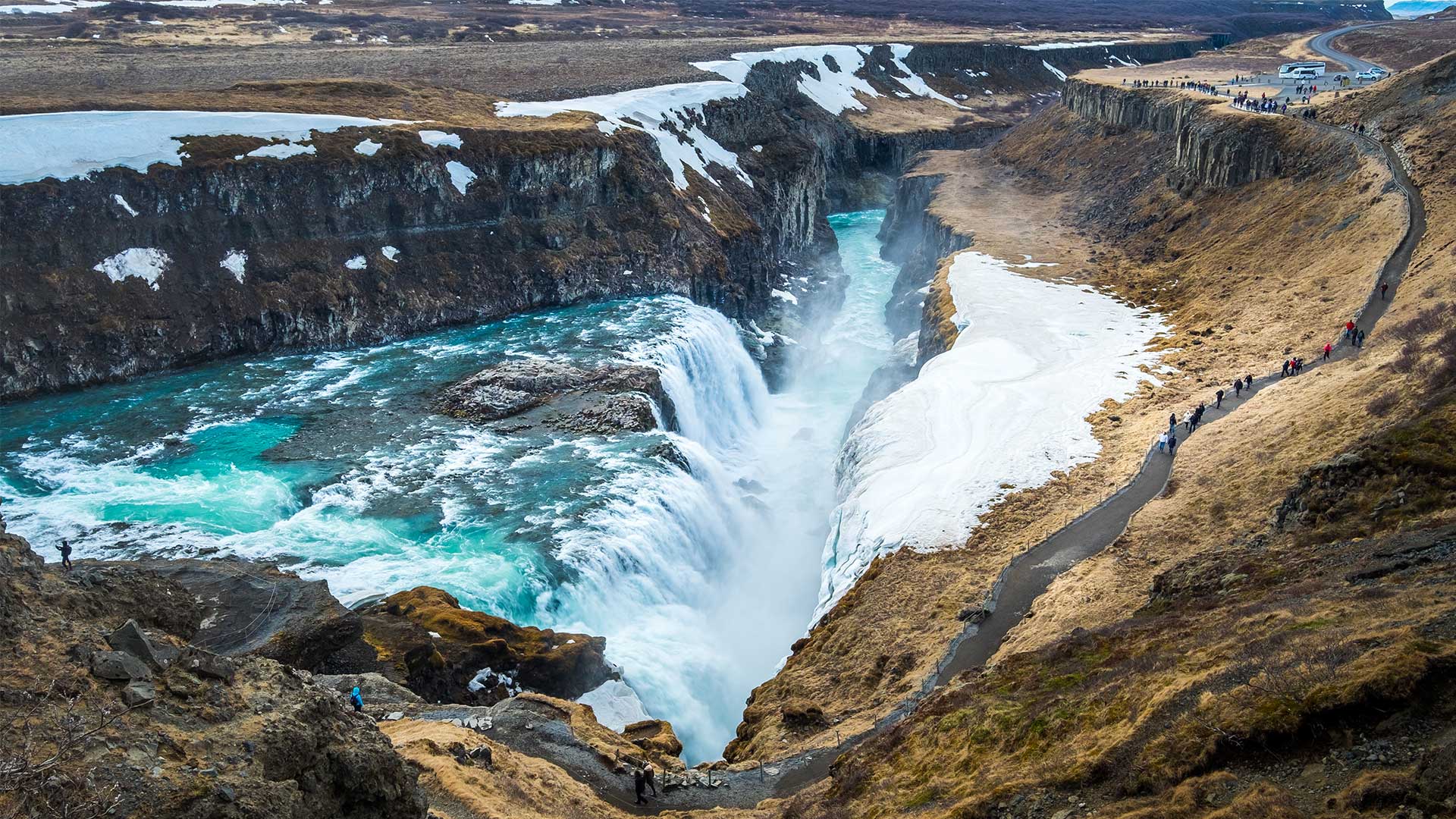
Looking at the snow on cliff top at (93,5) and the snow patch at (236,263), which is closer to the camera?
the snow patch at (236,263)

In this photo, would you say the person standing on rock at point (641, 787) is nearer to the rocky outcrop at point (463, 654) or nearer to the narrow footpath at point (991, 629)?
the narrow footpath at point (991, 629)

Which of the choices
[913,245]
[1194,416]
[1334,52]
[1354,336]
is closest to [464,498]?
[1194,416]

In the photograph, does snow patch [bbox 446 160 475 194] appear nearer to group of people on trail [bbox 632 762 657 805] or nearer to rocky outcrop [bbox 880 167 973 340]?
rocky outcrop [bbox 880 167 973 340]

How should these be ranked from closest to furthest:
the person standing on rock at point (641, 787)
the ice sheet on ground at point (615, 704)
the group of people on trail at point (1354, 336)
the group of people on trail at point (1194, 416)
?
the person standing on rock at point (641, 787), the ice sheet on ground at point (615, 704), the group of people on trail at point (1194, 416), the group of people on trail at point (1354, 336)

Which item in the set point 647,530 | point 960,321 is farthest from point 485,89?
point 647,530

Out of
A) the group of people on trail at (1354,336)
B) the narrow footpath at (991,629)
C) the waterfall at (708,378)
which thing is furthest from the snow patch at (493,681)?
the group of people on trail at (1354,336)

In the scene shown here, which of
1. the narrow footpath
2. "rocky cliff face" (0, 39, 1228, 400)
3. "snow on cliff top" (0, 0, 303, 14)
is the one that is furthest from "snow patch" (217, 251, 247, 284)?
"snow on cliff top" (0, 0, 303, 14)
